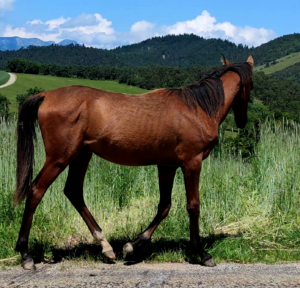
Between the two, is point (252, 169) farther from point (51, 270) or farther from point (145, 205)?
point (51, 270)

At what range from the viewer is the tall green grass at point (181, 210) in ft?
16.4

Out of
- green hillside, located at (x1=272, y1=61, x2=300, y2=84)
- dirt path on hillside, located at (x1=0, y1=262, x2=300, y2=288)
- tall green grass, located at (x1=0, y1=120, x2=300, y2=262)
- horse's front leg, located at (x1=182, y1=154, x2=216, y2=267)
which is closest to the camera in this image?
dirt path on hillside, located at (x1=0, y1=262, x2=300, y2=288)

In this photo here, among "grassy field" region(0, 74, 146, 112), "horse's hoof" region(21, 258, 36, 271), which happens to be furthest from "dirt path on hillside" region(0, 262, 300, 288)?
"grassy field" region(0, 74, 146, 112)

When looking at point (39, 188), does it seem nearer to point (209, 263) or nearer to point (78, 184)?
point (78, 184)

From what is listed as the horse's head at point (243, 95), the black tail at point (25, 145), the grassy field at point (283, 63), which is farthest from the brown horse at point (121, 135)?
the grassy field at point (283, 63)

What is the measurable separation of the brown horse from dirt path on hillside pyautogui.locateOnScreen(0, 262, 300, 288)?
0.80 feet

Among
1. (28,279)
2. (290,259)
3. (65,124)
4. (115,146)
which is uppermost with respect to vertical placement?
(65,124)

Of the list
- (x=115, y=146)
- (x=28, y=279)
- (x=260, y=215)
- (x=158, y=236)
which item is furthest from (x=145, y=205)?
(x=28, y=279)

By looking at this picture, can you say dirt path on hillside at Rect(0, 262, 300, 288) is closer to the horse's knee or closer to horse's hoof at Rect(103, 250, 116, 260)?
horse's hoof at Rect(103, 250, 116, 260)

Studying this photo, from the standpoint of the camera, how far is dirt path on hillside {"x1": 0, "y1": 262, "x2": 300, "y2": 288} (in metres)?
3.73

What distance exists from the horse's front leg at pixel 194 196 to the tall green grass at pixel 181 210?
0.87ft

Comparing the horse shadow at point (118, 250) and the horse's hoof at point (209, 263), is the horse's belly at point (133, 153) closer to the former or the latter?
the horse shadow at point (118, 250)

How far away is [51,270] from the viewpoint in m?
4.27

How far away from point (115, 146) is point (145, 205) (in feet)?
7.62
